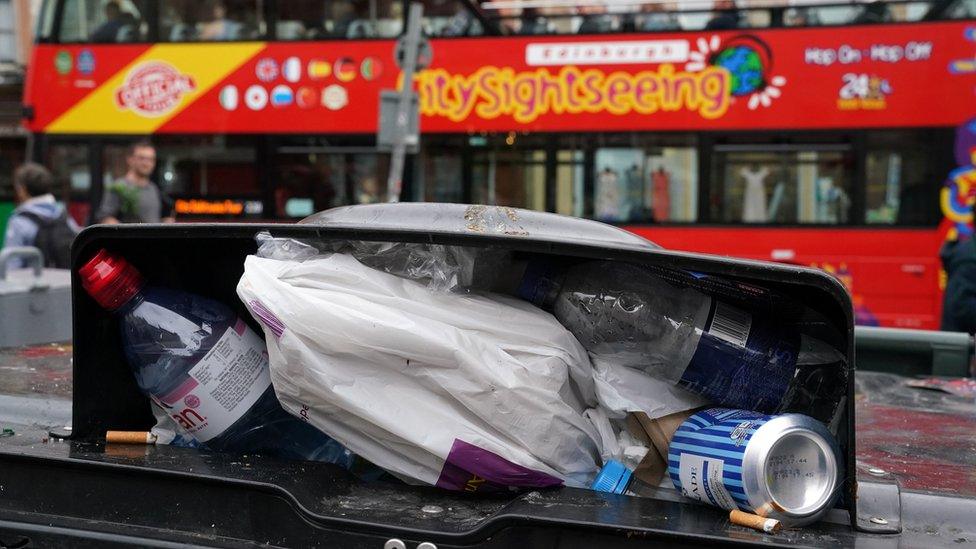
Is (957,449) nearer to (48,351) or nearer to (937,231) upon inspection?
(48,351)

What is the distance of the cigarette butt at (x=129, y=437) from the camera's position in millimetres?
1718

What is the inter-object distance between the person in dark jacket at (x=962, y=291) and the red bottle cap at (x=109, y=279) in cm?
481

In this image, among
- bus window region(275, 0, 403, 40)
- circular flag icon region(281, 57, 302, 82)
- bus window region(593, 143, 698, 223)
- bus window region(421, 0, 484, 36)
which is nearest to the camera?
bus window region(593, 143, 698, 223)

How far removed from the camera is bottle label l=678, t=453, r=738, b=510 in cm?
136

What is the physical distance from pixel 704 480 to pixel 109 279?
3.57ft

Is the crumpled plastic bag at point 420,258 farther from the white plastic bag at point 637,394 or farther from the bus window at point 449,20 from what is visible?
the bus window at point 449,20

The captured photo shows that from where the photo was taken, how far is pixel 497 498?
1.56 m

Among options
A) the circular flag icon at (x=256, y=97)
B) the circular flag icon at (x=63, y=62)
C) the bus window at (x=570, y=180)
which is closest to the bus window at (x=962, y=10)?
the bus window at (x=570, y=180)

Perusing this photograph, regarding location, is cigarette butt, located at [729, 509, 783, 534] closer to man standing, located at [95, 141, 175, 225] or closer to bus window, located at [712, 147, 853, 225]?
man standing, located at [95, 141, 175, 225]

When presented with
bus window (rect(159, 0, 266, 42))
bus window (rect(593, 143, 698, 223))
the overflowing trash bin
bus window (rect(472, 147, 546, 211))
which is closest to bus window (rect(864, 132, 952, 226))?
bus window (rect(593, 143, 698, 223))

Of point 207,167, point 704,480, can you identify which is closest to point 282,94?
point 207,167

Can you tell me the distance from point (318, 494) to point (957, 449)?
1223 millimetres

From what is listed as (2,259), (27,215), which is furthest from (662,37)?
(2,259)

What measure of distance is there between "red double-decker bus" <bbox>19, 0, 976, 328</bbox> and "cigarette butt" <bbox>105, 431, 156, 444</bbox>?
8.36 metres
